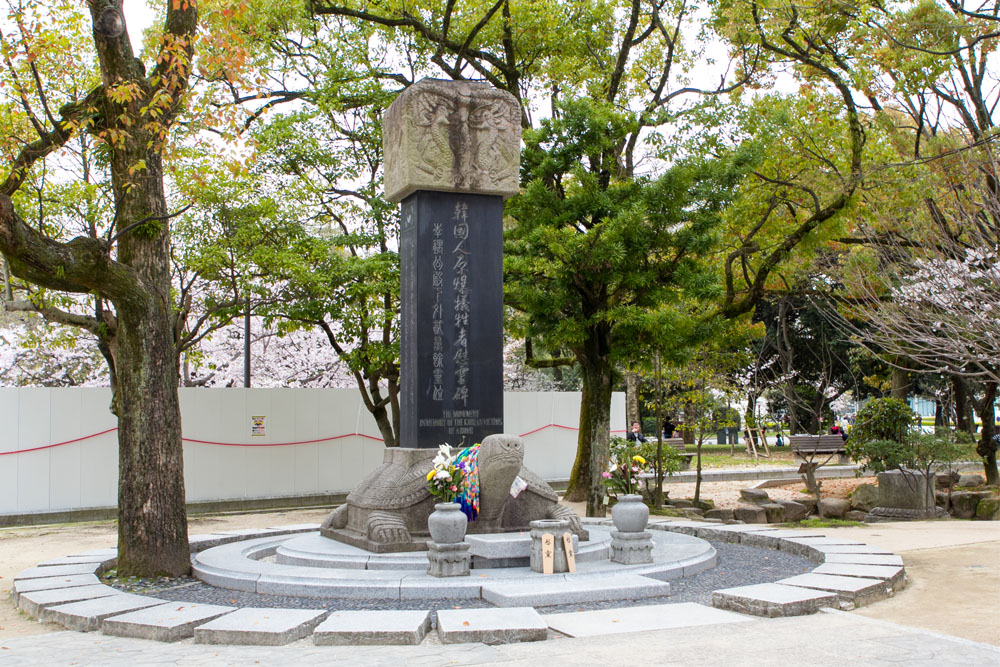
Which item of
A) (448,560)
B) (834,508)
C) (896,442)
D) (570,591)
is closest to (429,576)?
(448,560)

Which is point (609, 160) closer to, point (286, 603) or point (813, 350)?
point (286, 603)

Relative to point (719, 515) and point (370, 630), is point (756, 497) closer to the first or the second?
point (719, 515)

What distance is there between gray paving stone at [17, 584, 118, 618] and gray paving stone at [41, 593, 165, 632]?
0.30 ft

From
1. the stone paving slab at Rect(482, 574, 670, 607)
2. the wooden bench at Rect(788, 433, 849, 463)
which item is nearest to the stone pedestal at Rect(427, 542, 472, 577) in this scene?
the stone paving slab at Rect(482, 574, 670, 607)

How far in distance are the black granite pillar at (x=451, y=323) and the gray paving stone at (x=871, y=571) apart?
3073 millimetres

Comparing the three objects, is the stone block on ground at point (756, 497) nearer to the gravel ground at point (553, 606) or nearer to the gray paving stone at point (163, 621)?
the gravel ground at point (553, 606)

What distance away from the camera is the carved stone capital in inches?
316

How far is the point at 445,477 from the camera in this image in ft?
23.0

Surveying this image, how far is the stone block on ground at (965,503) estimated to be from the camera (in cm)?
1296

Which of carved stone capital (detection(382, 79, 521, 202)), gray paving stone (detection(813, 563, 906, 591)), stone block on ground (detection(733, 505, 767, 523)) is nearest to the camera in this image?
gray paving stone (detection(813, 563, 906, 591))

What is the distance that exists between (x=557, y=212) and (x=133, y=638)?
7795mm

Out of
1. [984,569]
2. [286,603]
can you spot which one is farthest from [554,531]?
[984,569]

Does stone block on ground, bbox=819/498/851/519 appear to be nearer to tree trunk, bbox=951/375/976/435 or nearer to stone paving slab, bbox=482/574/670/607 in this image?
tree trunk, bbox=951/375/976/435

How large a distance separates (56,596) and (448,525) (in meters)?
2.86
